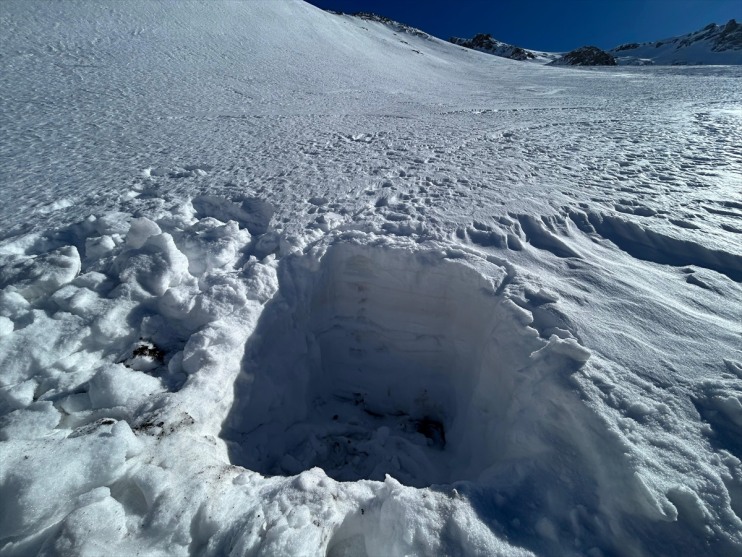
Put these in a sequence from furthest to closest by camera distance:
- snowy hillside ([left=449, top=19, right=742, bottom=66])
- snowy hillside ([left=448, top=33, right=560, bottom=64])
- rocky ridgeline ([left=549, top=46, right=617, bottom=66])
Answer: snowy hillside ([left=448, top=33, right=560, bottom=64])
rocky ridgeline ([left=549, top=46, right=617, bottom=66])
snowy hillside ([left=449, top=19, right=742, bottom=66])

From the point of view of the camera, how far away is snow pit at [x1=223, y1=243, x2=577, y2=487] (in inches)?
96.2

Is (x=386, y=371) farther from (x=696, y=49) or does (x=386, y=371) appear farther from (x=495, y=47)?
(x=495, y=47)

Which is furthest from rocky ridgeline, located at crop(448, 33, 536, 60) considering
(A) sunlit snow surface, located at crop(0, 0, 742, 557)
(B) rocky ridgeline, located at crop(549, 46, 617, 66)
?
(A) sunlit snow surface, located at crop(0, 0, 742, 557)

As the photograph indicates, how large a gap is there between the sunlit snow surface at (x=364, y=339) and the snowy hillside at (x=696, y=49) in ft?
106

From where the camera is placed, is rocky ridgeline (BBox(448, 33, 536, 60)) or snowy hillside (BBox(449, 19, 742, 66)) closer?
snowy hillside (BBox(449, 19, 742, 66))

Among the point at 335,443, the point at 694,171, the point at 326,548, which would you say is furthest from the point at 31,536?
the point at 694,171

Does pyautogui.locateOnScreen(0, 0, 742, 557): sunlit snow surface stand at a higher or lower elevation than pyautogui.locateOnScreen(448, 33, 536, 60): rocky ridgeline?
lower

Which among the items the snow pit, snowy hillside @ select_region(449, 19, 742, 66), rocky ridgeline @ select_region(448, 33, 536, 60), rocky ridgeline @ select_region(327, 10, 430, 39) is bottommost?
the snow pit

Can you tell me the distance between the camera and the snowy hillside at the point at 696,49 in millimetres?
28469

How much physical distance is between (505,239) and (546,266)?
1.46 ft

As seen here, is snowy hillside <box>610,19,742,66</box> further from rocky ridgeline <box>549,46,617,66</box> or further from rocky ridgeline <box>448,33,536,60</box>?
rocky ridgeline <box>448,33,536,60</box>

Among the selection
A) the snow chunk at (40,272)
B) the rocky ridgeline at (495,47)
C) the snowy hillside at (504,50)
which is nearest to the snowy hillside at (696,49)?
the snowy hillside at (504,50)

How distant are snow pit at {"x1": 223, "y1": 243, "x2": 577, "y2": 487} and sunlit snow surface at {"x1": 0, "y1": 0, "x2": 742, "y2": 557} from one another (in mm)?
19

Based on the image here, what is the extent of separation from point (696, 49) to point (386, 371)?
1675 inches
